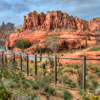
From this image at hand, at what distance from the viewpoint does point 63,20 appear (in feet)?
218

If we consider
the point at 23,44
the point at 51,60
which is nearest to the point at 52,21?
the point at 23,44

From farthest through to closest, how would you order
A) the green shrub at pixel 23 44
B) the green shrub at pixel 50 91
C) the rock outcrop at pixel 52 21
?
the rock outcrop at pixel 52 21
the green shrub at pixel 23 44
the green shrub at pixel 50 91

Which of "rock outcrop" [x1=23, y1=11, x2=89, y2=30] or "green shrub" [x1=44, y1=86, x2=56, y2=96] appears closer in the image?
"green shrub" [x1=44, y1=86, x2=56, y2=96]

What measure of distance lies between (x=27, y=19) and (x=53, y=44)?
48.5 meters

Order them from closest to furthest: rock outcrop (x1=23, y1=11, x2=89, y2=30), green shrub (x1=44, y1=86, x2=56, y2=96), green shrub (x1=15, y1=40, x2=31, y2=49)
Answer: green shrub (x1=44, y1=86, x2=56, y2=96), green shrub (x1=15, y1=40, x2=31, y2=49), rock outcrop (x1=23, y1=11, x2=89, y2=30)

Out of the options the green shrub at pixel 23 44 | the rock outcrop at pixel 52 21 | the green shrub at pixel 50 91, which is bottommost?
the green shrub at pixel 50 91

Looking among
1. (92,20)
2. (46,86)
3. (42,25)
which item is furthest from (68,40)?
(92,20)

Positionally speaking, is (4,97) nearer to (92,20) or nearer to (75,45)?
(75,45)

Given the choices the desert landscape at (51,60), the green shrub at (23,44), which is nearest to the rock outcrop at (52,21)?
the desert landscape at (51,60)

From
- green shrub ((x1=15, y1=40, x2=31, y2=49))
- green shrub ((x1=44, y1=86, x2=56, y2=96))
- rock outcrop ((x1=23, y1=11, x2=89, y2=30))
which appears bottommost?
green shrub ((x1=44, y1=86, x2=56, y2=96))

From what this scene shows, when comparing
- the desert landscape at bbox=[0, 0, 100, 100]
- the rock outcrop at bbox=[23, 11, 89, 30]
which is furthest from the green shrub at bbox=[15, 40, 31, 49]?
the rock outcrop at bbox=[23, 11, 89, 30]

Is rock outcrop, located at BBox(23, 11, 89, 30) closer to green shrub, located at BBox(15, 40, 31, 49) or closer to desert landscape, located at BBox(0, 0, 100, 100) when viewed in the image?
desert landscape, located at BBox(0, 0, 100, 100)

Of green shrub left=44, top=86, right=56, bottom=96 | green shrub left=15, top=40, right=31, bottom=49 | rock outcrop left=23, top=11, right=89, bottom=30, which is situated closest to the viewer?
green shrub left=44, top=86, right=56, bottom=96

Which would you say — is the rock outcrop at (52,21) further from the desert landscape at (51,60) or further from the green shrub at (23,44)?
the green shrub at (23,44)
